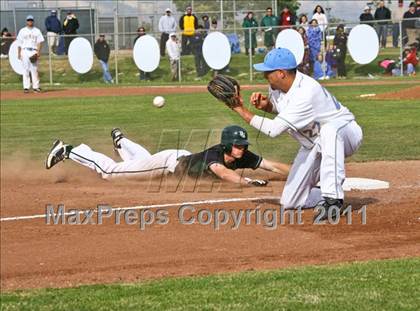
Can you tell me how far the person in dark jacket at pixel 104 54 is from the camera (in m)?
33.9

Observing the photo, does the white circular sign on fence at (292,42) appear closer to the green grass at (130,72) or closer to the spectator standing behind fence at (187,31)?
the green grass at (130,72)

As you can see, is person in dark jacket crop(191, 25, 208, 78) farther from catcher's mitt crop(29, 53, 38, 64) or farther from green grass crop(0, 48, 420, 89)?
catcher's mitt crop(29, 53, 38, 64)

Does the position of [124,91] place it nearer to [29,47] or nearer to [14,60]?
[29,47]

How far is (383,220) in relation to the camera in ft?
29.4

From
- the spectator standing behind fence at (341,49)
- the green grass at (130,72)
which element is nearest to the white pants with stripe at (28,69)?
the green grass at (130,72)

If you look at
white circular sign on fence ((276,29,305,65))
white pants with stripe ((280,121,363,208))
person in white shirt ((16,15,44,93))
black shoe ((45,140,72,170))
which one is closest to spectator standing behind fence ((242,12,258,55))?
white circular sign on fence ((276,29,305,65))

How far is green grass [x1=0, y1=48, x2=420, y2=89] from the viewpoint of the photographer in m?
31.4

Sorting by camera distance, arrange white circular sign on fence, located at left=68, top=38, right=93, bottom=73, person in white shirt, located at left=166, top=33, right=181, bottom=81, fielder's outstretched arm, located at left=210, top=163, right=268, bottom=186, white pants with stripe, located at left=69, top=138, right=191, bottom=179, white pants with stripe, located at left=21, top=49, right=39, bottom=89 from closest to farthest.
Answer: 1. fielder's outstretched arm, located at left=210, top=163, right=268, bottom=186
2. white pants with stripe, located at left=69, top=138, right=191, bottom=179
3. white pants with stripe, located at left=21, top=49, right=39, bottom=89
4. person in white shirt, located at left=166, top=33, right=181, bottom=81
5. white circular sign on fence, located at left=68, top=38, right=93, bottom=73

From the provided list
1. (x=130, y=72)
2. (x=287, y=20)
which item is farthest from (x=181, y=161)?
(x=130, y=72)

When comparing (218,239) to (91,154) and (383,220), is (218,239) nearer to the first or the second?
(383,220)

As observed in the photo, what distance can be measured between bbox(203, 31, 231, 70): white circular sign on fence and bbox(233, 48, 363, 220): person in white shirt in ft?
75.5

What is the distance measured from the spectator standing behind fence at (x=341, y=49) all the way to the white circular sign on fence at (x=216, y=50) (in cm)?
388

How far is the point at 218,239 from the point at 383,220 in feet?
6.03

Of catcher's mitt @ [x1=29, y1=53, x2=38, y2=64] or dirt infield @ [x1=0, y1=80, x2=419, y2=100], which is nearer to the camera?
dirt infield @ [x1=0, y1=80, x2=419, y2=100]
